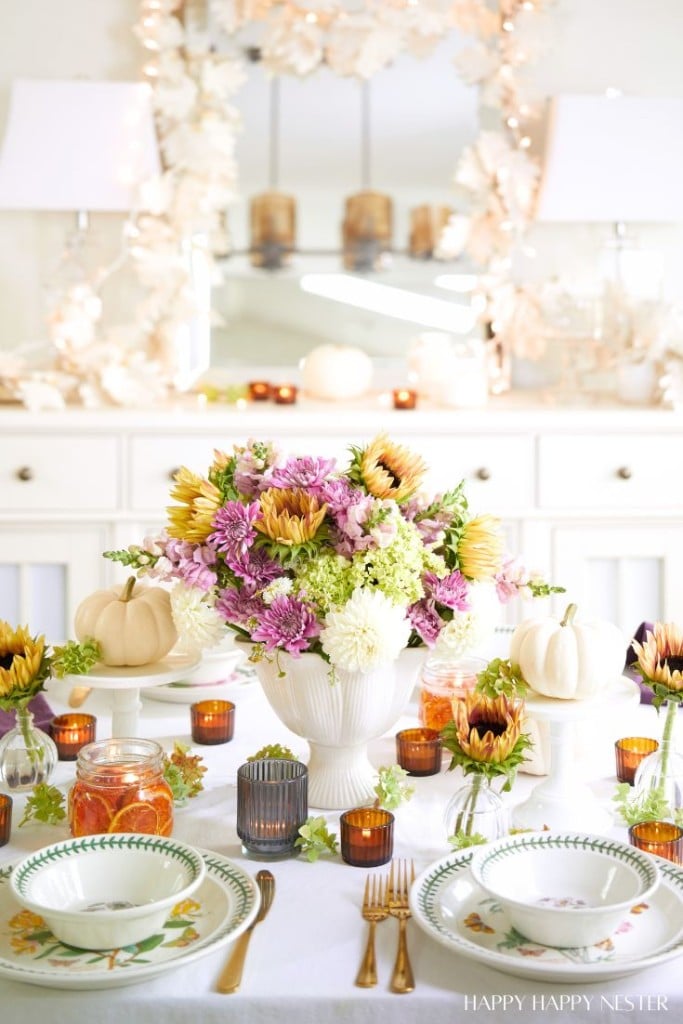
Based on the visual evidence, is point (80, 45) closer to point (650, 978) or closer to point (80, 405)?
point (80, 405)

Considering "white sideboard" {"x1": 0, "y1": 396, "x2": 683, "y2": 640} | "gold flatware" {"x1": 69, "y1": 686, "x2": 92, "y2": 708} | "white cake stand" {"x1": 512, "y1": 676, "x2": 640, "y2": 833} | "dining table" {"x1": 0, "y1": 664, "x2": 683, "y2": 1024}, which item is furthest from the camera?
"white sideboard" {"x1": 0, "y1": 396, "x2": 683, "y2": 640}

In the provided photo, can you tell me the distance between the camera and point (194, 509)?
1.19 meters

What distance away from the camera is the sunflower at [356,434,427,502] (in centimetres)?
116

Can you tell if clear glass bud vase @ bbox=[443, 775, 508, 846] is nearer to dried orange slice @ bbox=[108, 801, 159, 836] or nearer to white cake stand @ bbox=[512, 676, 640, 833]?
white cake stand @ bbox=[512, 676, 640, 833]

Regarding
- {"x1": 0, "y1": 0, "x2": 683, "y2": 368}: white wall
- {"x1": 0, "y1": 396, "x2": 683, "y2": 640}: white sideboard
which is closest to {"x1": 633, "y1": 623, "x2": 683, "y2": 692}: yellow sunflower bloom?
{"x1": 0, "y1": 396, "x2": 683, "y2": 640}: white sideboard

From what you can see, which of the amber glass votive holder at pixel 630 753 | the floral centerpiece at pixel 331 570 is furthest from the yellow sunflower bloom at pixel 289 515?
the amber glass votive holder at pixel 630 753

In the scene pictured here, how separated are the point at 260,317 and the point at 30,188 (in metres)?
0.66

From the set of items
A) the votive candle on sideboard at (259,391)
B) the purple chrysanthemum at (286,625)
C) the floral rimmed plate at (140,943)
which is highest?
the votive candle on sideboard at (259,391)

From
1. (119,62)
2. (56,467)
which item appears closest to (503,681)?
(56,467)

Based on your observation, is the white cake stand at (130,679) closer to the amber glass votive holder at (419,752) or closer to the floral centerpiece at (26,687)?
the floral centerpiece at (26,687)

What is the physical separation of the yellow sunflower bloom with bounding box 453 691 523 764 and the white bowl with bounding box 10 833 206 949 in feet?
0.82

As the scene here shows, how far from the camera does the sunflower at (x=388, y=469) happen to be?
3.81 ft

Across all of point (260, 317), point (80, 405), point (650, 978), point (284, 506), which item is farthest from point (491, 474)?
point (650, 978)

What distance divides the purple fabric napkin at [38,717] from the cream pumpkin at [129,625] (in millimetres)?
208
